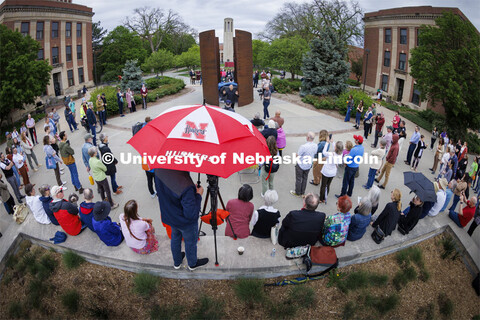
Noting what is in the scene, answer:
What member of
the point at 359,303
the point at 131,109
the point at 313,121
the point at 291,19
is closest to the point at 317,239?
the point at 359,303

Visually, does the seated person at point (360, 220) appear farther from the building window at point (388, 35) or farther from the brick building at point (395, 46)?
the building window at point (388, 35)

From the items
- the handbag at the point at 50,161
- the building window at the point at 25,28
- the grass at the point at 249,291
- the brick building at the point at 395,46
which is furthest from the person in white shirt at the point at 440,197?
the building window at the point at 25,28

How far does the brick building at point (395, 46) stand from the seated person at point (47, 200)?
33564 mm

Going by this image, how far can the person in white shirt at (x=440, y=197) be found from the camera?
20.9 ft

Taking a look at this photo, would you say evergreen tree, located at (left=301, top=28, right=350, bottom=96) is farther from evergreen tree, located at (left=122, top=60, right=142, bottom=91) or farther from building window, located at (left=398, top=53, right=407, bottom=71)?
building window, located at (left=398, top=53, right=407, bottom=71)

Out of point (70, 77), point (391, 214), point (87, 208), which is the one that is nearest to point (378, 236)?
point (391, 214)

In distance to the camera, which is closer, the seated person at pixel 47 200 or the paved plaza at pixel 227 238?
the paved plaza at pixel 227 238

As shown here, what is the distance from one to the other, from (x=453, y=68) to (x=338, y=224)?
18498 millimetres

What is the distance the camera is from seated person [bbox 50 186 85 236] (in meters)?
5.38

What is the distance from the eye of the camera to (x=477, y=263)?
235 inches

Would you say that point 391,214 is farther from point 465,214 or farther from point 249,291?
point 249,291

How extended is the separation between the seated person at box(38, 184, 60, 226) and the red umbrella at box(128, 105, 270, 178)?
9.00 feet

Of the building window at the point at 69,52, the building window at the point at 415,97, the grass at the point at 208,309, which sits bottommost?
the grass at the point at 208,309

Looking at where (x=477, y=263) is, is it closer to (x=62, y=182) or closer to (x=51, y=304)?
(x=51, y=304)
